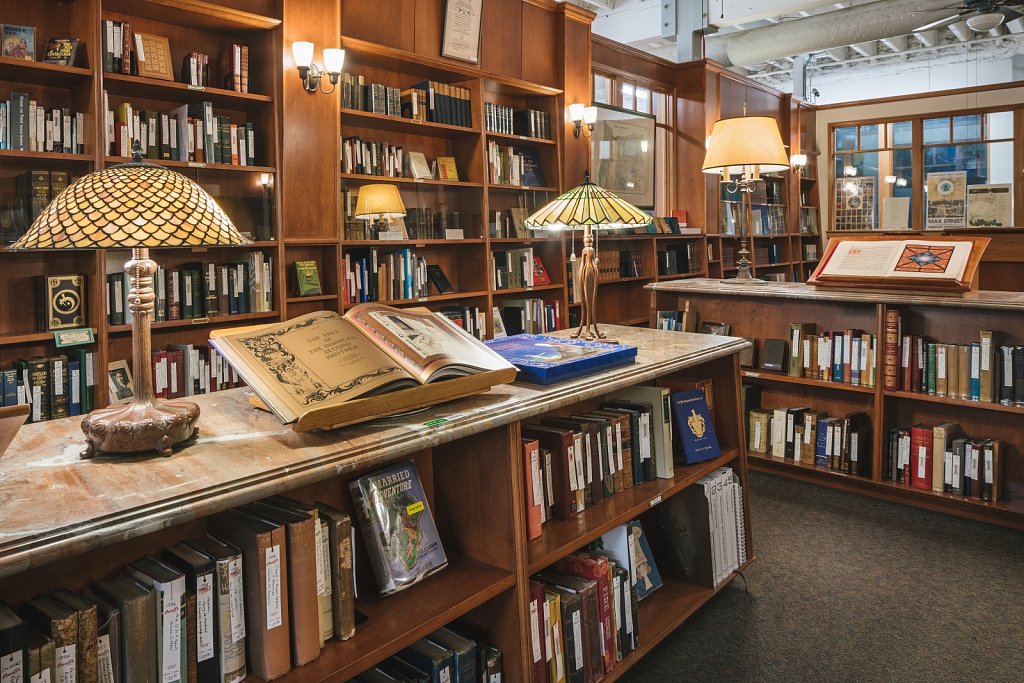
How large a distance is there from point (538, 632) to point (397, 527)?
456 mm

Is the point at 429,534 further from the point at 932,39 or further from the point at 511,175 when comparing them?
the point at 932,39

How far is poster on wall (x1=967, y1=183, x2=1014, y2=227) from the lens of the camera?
877 centimetres

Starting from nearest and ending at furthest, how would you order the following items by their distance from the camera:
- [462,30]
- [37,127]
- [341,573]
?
[341,573], [37,127], [462,30]

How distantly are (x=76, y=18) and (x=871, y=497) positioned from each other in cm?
429

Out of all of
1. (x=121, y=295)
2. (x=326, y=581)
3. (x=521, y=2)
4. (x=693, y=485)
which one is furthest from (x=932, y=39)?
(x=326, y=581)

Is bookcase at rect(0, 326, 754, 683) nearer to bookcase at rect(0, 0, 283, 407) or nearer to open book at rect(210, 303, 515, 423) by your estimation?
open book at rect(210, 303, 515, 423)

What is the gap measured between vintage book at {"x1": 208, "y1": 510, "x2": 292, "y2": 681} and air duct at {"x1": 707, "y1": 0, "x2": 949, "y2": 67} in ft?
Answer: 22.4

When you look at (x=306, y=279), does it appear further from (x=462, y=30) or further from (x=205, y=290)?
(x=462, y=30)

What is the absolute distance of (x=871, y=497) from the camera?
351 centimetres

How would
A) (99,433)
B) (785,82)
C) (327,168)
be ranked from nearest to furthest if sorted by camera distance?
(99,433), (327,168), (785,82)

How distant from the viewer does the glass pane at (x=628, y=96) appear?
6.46 m

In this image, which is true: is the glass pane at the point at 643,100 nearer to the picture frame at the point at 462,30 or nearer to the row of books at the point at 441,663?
the picture frame at the point at 462,30

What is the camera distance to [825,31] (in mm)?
6863

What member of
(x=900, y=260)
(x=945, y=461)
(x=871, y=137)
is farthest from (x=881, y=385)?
(x=871, y=137)
